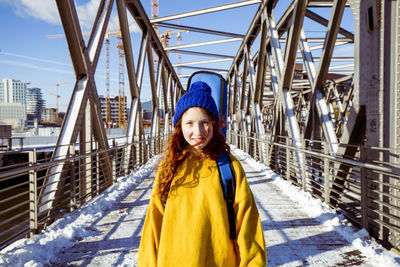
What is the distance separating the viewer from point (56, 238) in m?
3.26

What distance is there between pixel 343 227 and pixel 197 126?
10.2ft

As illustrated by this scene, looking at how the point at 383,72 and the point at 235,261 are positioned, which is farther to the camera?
the point at 383,72

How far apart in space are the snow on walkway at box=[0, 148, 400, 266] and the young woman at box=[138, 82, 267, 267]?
47cm

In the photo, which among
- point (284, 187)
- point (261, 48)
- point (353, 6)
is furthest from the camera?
point (261, 48)

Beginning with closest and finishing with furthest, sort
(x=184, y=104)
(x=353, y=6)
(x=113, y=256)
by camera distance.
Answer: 1. (x=184, y=104)
2. (x=113, y=256)
3. (x=353, y=6)

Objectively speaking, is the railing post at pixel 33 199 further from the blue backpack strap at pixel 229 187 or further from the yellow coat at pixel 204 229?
the blue backpack strap at pixel 229 187

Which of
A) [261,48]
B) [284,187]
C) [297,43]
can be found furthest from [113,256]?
[261,48]

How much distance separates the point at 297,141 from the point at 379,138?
131 inches

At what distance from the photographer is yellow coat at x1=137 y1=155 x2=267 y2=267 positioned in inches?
52.5

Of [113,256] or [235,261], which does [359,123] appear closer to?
[235,261]

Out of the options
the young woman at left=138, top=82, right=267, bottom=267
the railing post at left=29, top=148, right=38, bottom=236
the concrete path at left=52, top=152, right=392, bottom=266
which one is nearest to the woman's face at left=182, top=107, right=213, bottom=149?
the young woman at left=138, top=82, right=267, bottom=267

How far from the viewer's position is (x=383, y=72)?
125 inches

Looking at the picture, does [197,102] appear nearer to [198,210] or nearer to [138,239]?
[198,210]

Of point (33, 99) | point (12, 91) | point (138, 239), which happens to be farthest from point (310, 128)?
point (12, 91)
